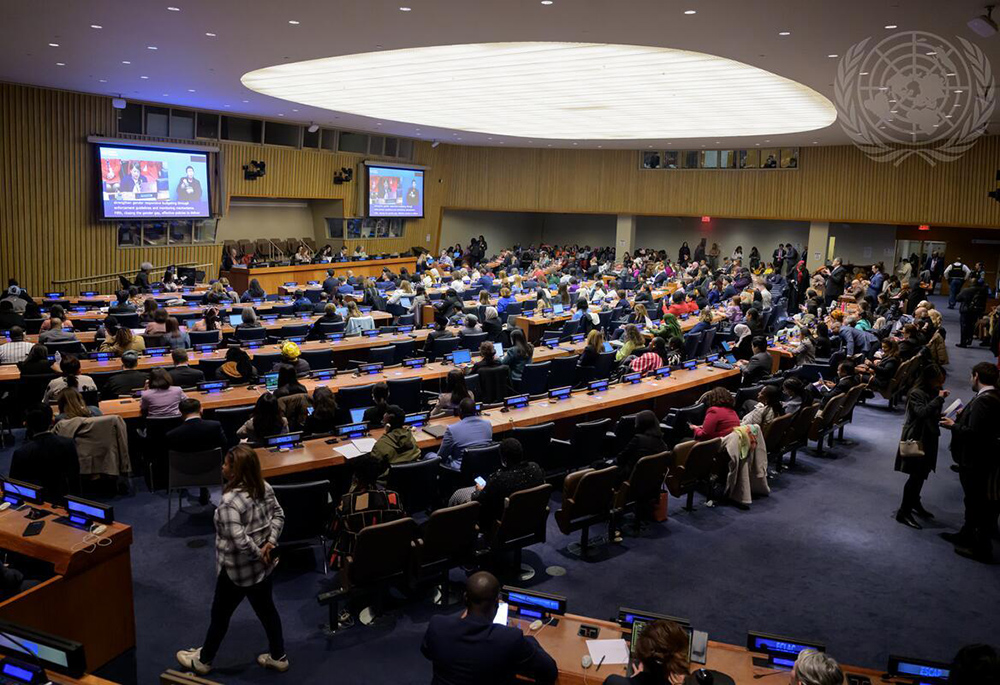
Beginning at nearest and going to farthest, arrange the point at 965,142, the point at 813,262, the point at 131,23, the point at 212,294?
the point at 131,23
the point at 212,294
the point at 965,142
the point at 813,262

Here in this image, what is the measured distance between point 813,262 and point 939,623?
806 inches

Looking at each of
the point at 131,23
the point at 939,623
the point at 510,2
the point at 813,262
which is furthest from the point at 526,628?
the point at 813,262

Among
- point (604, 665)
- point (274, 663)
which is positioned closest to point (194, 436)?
point (274, 663)

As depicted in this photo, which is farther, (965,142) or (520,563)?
(965,142)

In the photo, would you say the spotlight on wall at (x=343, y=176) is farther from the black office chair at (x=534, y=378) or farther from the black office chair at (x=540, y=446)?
the black office chair at (x=540, y=446)

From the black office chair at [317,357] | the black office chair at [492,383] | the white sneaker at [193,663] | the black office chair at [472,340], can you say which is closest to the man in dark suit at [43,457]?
the white sneaker at [193,663]

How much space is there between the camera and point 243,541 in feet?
13.5

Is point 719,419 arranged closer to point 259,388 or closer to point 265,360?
point 259,388

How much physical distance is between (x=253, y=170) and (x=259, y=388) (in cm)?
1474

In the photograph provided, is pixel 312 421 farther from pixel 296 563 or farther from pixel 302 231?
pixel 302 231

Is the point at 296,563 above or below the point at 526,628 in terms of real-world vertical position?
below

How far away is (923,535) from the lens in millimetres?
6918

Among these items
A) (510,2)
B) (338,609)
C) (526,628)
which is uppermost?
(510,2)

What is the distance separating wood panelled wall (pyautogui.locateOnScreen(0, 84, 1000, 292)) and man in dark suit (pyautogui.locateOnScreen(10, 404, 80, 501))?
12802 millimetres
